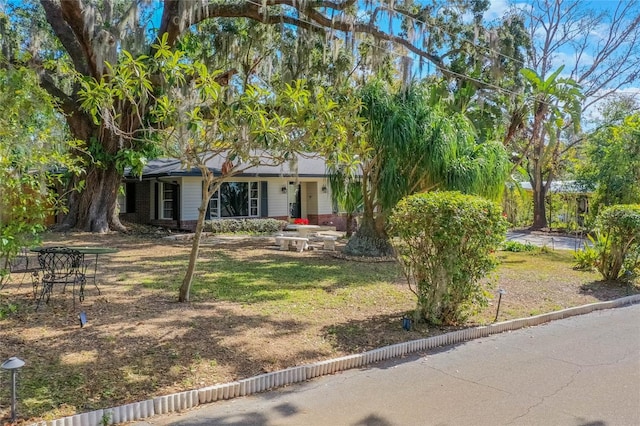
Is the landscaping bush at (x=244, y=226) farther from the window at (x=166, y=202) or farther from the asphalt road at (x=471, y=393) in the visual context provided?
the asphalt road at (x=471, y=393)

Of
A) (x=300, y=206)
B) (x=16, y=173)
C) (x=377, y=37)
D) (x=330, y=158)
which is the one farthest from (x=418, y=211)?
(x=300, y=206)

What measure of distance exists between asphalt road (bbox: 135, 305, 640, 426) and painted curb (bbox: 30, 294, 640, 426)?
106 millimetres

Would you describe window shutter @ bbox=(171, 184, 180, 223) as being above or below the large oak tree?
below

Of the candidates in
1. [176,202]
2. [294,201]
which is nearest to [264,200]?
[294,201]

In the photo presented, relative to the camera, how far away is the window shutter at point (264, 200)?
2308 centimetres

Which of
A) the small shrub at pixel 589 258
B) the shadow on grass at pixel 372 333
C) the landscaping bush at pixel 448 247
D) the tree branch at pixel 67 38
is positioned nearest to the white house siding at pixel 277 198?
the tree branch at pixel 67 38

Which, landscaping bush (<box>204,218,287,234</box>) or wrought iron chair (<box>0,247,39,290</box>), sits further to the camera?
landscaping bush (<box>204,218,287,234</box>)

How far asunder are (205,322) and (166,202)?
1686cm

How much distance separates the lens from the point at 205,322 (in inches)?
250

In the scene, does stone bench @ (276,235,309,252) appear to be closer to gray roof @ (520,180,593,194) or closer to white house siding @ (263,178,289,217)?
white house siding @ (263,178,289,217)

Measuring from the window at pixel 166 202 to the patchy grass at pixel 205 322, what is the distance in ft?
35.1

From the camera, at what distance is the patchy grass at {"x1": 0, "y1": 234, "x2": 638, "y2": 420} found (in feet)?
14.7

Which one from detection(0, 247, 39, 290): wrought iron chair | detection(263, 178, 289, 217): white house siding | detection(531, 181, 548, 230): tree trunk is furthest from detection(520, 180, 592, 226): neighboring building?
detection(0, 247, 39, 290): wrought iron chair

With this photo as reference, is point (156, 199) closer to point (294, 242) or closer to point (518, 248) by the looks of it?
point (294, 242)
